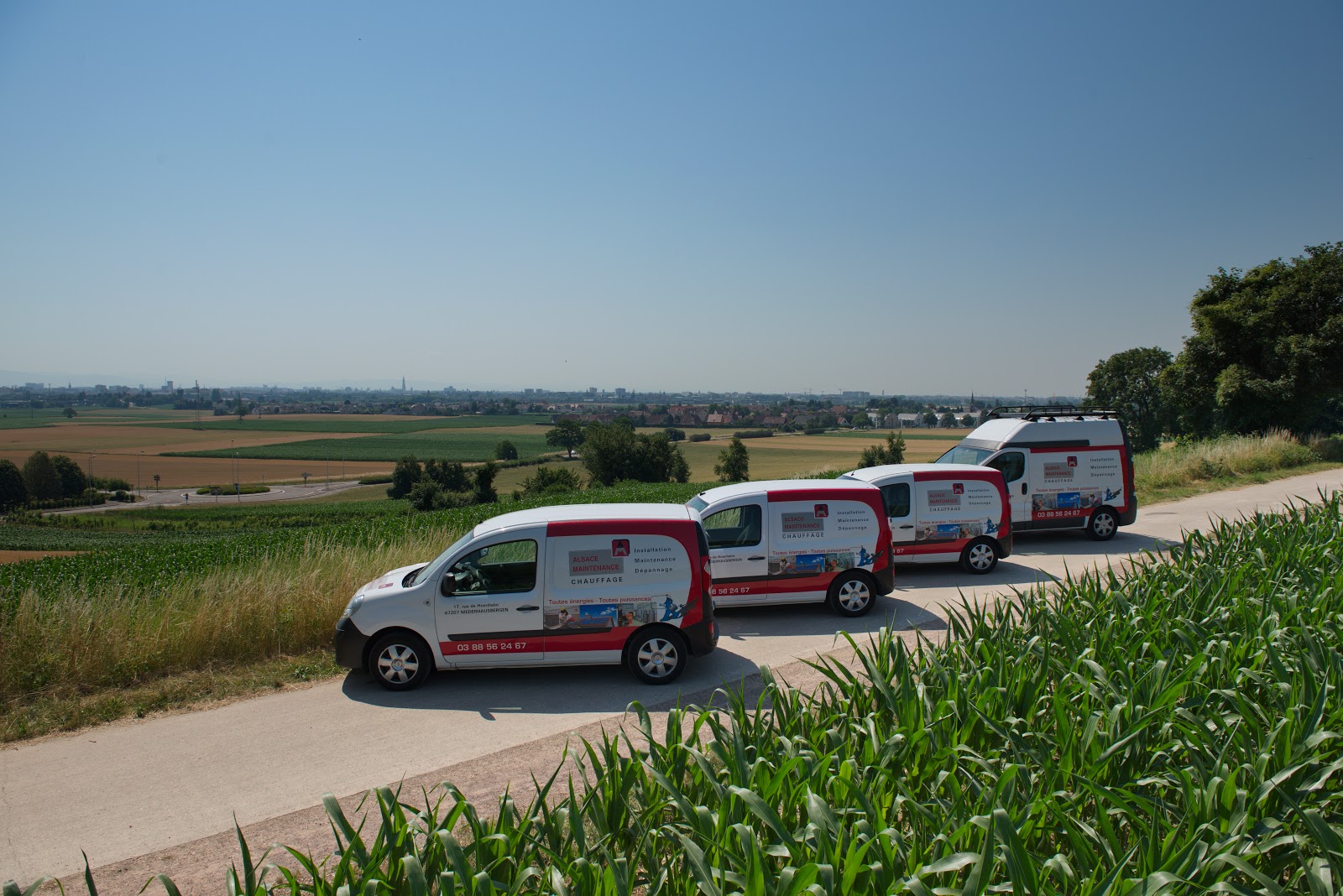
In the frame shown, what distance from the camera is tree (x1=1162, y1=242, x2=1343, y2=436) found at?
23.9 m

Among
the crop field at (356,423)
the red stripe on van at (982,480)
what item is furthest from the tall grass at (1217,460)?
the crop field at (356,423)

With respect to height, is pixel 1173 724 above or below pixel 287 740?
above

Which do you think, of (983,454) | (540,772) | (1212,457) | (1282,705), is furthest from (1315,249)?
(540,772)

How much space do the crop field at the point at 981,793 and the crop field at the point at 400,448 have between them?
79.9 metres

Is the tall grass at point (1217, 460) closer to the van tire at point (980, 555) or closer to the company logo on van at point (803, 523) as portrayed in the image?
the van tire at point (980, 555)

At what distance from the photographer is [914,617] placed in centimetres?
944

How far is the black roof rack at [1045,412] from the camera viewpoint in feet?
46.3

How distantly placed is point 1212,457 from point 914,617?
17215mm

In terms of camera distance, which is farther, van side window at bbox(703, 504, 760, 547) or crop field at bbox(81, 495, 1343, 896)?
van side window at bbox(703, 504, 760, 547)

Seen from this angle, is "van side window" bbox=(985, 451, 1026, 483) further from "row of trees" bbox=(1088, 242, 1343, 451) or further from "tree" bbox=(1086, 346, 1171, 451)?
"tree" bbox=(1086, 346, 1171, 451)

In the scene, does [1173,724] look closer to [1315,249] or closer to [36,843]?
[36,843]

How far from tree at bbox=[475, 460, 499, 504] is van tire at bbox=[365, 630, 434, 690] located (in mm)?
47561

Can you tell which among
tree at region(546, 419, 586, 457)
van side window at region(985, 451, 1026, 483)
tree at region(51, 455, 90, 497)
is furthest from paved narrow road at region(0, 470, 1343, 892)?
tree at region(51, 455, 90, 497)

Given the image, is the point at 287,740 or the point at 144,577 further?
the point at 144,577
